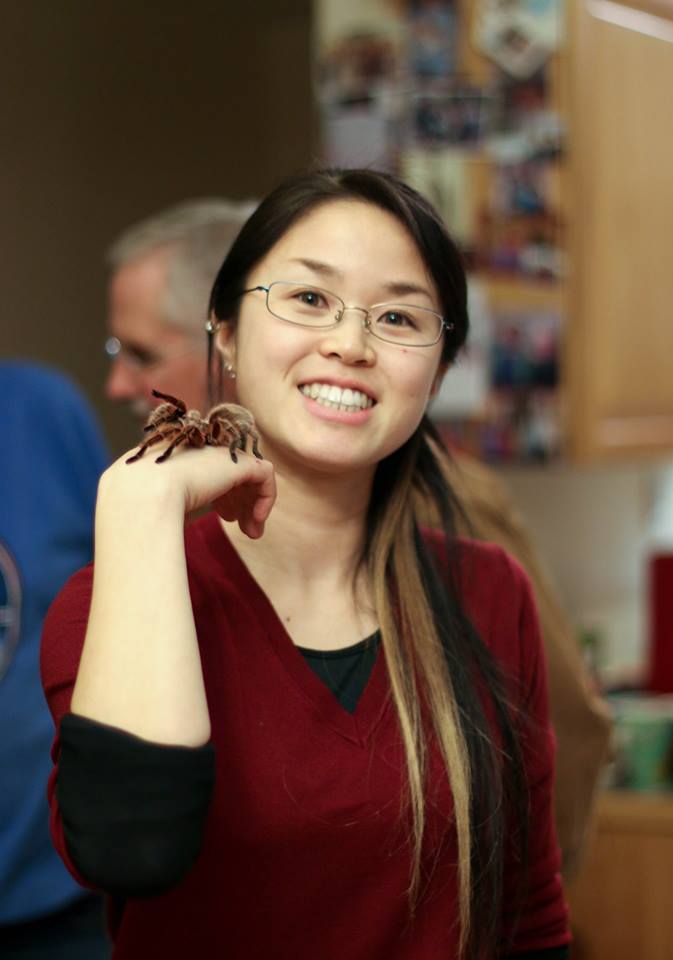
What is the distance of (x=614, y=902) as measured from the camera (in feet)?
7.24

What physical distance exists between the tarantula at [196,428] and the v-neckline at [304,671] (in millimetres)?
116

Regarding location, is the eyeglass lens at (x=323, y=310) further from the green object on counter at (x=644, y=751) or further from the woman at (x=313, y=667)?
the green object on counter at (x=644, y=751)

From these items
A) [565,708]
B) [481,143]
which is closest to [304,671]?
[565,708]

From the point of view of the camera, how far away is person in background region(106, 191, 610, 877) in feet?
5.75

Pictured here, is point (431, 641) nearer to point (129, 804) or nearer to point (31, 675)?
point (129, 804)

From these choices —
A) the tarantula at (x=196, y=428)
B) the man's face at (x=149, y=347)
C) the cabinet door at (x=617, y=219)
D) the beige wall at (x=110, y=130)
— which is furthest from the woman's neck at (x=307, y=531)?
the beige wall at (x=110, y=130)

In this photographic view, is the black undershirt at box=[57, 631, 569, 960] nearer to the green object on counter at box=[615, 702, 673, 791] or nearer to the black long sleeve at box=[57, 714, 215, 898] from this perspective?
the black long sleeve at box=[57, 714, 215, 898]

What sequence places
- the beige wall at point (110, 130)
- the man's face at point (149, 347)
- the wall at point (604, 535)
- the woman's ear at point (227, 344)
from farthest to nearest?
the beige wall at point (110, 130) < the wall at point (604, 535) < the man's face at point (149, 347) < the woman's ear at point (227, 344)

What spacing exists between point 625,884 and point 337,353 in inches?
56.3

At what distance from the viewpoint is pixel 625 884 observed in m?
2.21

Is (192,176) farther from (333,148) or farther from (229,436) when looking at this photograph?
(229,436)

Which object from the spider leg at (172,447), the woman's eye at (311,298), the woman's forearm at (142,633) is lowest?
the woman's forearm at (142,633)

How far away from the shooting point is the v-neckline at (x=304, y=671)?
1.09 m

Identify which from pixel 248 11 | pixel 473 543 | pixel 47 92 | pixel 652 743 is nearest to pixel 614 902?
pixel 652 743
